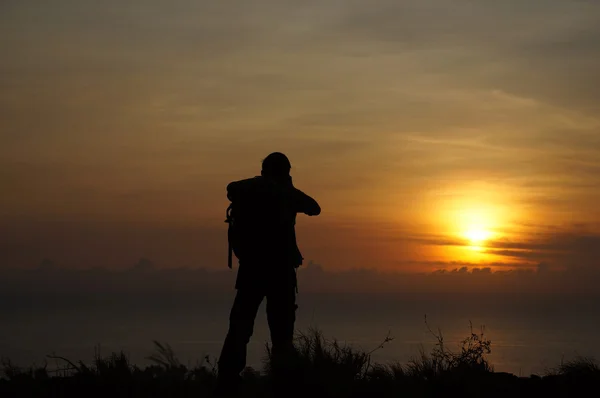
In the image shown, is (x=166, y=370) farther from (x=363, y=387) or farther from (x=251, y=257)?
(x=363, y=387)

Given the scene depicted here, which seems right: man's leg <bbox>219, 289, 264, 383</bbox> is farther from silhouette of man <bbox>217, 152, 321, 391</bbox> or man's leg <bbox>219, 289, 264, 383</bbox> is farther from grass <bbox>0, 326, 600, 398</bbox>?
grass <bbox>0, 326, 600, 398</bbox>

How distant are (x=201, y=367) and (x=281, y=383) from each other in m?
1.81

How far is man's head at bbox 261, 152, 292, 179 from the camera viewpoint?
10.1 m

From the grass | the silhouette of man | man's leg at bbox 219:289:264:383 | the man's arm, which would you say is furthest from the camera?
the man's arm

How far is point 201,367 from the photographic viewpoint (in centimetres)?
1080

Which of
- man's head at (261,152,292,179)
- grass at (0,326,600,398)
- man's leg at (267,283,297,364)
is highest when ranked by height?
man's head at (261,152,292,179)

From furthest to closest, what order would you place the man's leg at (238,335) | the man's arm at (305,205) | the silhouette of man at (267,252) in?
the man's arm at (305,205)
the silhouette of man at (267,252)
the man's leg at (238,335)

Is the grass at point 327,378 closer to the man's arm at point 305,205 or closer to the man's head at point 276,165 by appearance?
the man's arm at point 305,205

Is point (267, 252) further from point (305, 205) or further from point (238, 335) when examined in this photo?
point (238, 335)

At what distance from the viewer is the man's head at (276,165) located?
1011 centimetres


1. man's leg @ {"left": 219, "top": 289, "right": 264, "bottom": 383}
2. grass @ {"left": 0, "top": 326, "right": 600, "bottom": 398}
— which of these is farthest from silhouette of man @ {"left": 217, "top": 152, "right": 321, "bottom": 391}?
grass @ {"left": 0, "top": 326, "right": 600, "bottom": 398}

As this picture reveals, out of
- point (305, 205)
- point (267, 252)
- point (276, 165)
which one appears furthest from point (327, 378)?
point (276, 165)

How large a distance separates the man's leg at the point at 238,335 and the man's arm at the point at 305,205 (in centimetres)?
106

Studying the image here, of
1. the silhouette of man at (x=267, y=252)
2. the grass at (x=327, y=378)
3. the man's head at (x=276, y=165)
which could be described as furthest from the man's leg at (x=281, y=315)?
the man's head at (x=276, y=165)
